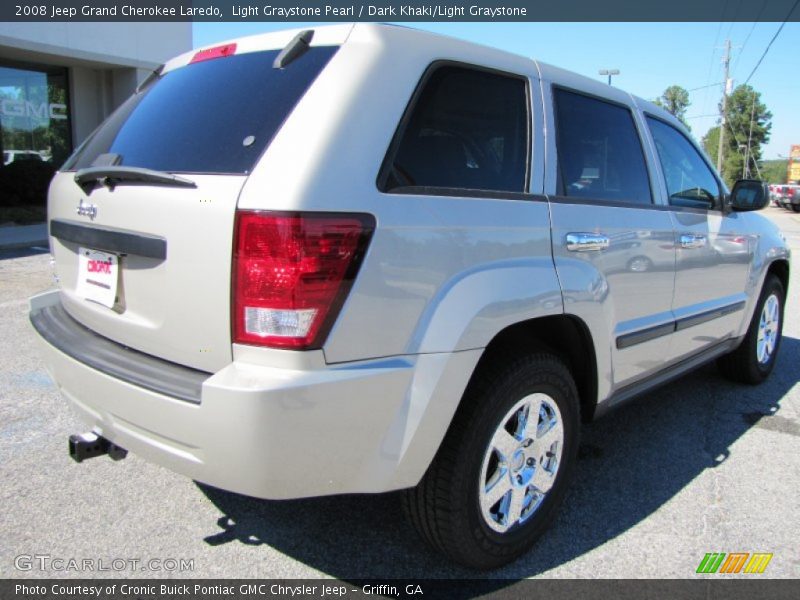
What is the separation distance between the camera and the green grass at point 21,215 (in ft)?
43.5

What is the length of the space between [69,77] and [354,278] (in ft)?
57.5

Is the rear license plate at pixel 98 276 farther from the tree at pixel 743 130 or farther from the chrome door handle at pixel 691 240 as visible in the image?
the tree at pixel 743 130

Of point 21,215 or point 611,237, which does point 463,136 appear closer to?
point 611,237

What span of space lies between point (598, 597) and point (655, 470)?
1.18m

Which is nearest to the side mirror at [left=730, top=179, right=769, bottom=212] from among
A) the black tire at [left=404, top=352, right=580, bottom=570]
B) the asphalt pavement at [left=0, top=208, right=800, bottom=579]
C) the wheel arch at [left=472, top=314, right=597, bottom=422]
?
the asphalt pavement at [left=0, top=208, right=800, bottom=579]

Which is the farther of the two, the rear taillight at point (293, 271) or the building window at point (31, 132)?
the building window at point (31, 132)

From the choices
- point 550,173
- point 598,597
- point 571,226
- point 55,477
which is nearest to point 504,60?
point 550,173

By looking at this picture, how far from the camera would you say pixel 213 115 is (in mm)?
2188

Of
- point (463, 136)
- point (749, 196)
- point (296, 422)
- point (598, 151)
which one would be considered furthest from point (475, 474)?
point (749, 196)

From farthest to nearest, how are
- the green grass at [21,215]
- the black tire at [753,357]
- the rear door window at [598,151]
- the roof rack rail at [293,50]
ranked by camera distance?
the green grass at [21,215] → the black tire at [753,357] → the rear door window at [598,151] → the roof rack rail at [293,50]

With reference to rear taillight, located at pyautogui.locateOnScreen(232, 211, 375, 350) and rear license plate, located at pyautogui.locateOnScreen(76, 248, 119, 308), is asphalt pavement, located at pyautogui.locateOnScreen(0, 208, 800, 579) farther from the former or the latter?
rear license plate, located at pyautogui.locateOnScreen(76, 248, 119, 308)

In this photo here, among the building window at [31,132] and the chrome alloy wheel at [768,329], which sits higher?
the building window at [31,132]

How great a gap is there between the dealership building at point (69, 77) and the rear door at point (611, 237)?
47.7 feet

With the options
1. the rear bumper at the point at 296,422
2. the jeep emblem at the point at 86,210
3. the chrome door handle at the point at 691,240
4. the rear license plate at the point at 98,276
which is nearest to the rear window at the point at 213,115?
the jeep emblem at the point at 86,210
